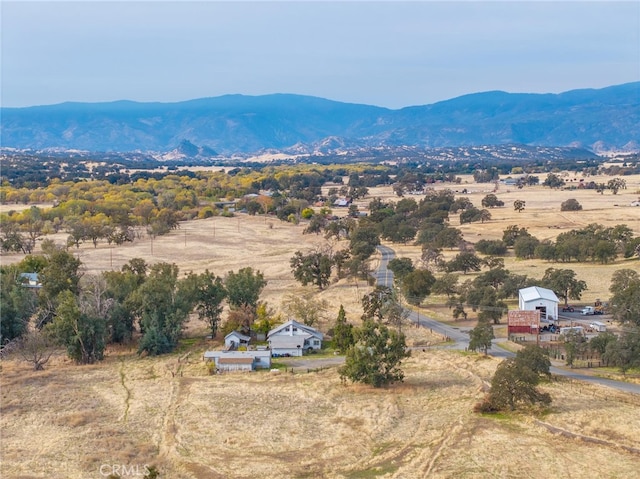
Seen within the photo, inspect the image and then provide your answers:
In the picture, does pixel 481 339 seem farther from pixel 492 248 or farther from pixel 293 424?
pixel 492 248

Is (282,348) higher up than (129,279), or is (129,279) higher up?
(129,279)

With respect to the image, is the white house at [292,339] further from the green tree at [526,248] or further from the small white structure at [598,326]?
the green tree at [526,248]

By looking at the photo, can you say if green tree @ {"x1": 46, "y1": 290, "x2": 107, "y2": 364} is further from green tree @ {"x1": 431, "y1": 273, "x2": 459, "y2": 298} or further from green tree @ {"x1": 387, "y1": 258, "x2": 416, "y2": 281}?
green tree @ {"x1": 387, "y1": 258, "x2": 416, "y2": 281}

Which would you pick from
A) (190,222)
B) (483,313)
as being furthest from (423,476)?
(190,222)

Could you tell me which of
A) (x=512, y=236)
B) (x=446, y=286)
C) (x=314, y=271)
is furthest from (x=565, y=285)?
(x=512, y=236)

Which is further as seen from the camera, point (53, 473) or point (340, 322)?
point (340, 322)

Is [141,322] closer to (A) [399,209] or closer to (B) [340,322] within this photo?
(B) [340,322]

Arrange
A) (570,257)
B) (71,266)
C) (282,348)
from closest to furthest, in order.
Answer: (282,348) → (71,266) → (570,257)

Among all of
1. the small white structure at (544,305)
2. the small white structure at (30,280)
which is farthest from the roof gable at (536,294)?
the small white structure at (30,280)
